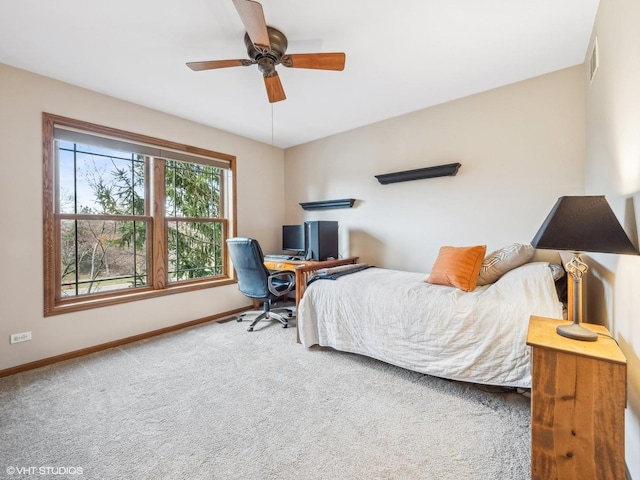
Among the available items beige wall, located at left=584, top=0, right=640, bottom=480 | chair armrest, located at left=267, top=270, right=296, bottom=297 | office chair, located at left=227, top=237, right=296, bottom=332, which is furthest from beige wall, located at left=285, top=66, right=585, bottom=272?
office chair, located at left=227, top=237, right=296, bottom=332

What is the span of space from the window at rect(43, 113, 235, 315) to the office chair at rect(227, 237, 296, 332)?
719 mm

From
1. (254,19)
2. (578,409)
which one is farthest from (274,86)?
(578,409)

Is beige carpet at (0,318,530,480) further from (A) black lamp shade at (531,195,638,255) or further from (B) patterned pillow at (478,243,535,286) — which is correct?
(A) black lamp shade at (531,195,638,255)

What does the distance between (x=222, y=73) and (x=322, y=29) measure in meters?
0.99

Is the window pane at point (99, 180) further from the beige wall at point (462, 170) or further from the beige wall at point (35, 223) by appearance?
the beige wall at point (462, 170)

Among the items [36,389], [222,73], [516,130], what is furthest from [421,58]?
[36,389]

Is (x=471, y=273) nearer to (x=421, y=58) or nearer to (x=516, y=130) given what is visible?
(x=516, y=130)

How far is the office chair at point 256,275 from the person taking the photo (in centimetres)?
297

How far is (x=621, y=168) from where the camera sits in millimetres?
1367

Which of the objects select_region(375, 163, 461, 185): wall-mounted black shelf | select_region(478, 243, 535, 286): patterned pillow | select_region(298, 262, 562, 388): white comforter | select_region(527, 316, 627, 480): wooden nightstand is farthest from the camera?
select_region(375, 163, 461, 185): wall-mounted black shelf

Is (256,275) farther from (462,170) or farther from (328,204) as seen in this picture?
(462,170)

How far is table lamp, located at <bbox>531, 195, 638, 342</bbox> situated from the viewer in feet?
3.47

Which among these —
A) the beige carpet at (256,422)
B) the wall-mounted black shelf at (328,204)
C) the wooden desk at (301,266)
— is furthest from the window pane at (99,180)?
the wall-mounted black shelf at (328,204)

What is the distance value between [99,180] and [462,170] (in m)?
3.73
